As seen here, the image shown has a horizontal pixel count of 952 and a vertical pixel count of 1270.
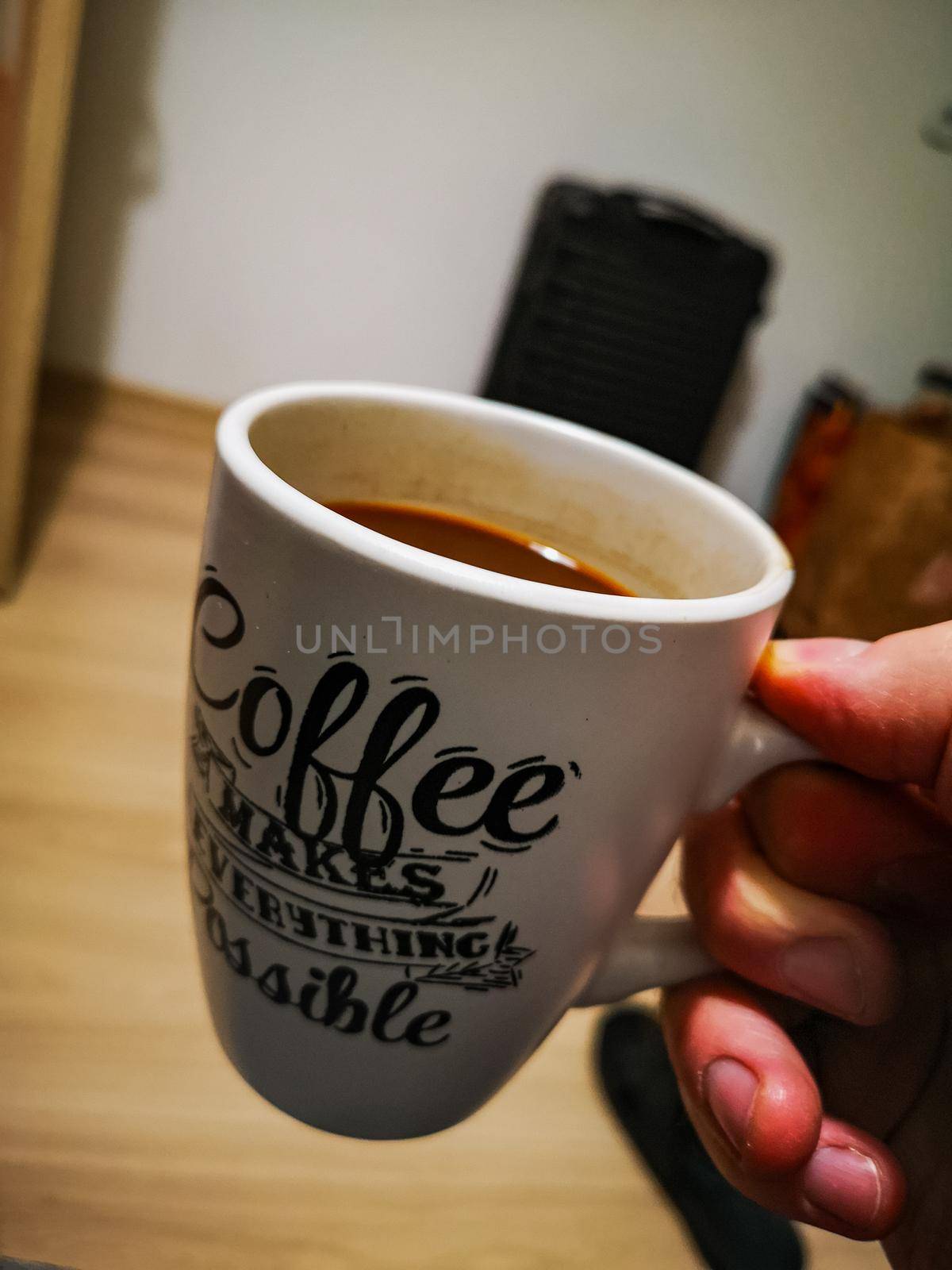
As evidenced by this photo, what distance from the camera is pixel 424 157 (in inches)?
49.3

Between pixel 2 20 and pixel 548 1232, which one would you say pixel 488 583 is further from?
pixel 2 20

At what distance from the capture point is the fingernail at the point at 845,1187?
11.1 inches

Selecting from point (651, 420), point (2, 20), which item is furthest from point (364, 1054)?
point (651, 420)

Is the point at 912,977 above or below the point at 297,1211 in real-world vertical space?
above

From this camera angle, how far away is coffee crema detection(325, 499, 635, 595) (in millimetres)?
342

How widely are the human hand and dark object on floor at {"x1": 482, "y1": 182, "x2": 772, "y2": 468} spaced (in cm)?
104

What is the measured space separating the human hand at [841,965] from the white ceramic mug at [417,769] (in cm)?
2

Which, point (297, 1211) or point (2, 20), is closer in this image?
point (297, 1211)

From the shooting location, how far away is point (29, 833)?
39 cm

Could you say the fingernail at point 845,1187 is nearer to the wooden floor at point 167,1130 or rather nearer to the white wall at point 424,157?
the wooden floor at point 167,1130

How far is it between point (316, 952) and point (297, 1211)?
0.36 ft

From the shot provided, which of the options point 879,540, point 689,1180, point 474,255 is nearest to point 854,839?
point 689,1180

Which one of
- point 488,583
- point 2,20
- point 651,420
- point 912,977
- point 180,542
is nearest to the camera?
point 488,583

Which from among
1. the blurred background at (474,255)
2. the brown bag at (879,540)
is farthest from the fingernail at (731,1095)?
the brown bag at (879,540)
